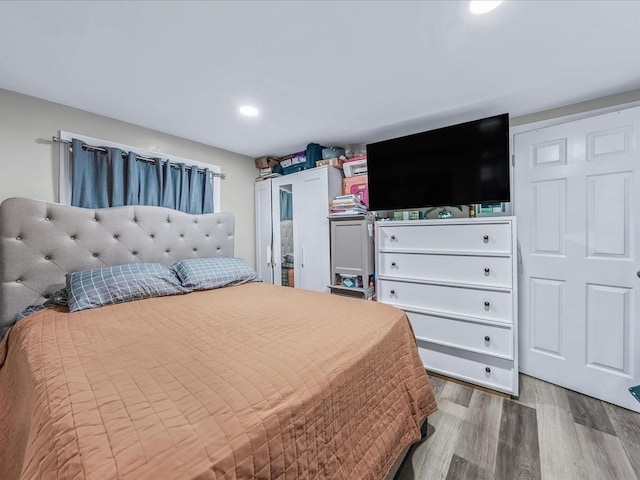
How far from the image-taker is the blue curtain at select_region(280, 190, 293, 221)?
3.21 m

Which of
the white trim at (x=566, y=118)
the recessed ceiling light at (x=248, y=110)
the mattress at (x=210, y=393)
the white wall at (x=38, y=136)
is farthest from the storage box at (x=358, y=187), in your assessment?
the white wall at (x=38, y=136)

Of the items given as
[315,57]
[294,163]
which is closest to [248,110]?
[315,57]

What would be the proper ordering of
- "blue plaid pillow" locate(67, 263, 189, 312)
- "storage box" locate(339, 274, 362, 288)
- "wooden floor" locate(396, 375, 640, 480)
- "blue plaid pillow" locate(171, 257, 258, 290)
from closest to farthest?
"wooden floor" locate(396, 375, 640, 480), "blue plaid pillow" locate(67, 263, 189, 312), "blue plaid pillow" locate(171, 257, 258, 290), "storage box" locate(339, 274, 362, 288)

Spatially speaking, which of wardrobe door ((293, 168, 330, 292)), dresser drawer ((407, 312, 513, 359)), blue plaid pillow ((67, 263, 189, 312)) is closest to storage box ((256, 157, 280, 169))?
wardrobe door ((293, 168, 330, 292))

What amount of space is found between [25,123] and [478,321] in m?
3.63

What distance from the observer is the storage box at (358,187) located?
2896 mm

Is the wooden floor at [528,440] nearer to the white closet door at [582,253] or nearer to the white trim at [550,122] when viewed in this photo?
the white closet door at [582,253]

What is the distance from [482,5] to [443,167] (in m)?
1.30

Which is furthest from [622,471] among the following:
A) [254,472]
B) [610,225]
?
[254,472]

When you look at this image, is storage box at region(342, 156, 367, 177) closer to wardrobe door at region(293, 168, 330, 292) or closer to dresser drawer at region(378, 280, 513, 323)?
wardrobe door at region(293, 168, 330, 292)

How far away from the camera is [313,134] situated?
274 centimetres

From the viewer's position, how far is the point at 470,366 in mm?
2154

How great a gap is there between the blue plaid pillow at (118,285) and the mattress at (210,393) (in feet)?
0.35

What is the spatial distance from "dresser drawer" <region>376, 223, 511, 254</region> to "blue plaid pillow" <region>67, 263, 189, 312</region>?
1849mm
